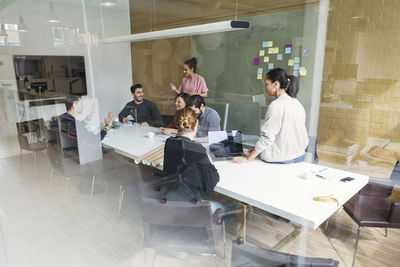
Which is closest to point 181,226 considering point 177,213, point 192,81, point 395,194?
point 177,213

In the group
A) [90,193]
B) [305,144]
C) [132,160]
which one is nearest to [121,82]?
[132,160]

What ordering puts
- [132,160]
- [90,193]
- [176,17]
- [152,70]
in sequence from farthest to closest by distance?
[176,17] → [152,70] → [90,193] → [132,160]

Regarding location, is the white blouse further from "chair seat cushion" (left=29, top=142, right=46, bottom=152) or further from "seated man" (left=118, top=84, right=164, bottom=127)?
"chair seat cushion" (left=29, top=142, right=46, bottom=152)

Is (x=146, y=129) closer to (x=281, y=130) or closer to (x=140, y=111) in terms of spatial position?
(x=140, y=111)

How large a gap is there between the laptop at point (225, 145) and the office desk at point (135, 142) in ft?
1.32

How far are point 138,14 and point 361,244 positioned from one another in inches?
107

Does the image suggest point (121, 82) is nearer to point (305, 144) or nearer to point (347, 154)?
point (305, 144)

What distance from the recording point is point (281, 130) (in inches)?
77.5

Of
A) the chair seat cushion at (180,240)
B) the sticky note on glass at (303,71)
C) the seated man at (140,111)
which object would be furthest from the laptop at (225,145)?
the sticky note on glass at (303,71)

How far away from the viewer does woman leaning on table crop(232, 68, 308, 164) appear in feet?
6.38

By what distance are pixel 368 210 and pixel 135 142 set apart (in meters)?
1.91

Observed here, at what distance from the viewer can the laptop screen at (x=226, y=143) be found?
2.12 m

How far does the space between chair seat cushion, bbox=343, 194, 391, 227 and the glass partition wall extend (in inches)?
0.5

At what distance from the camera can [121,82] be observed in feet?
7.55
